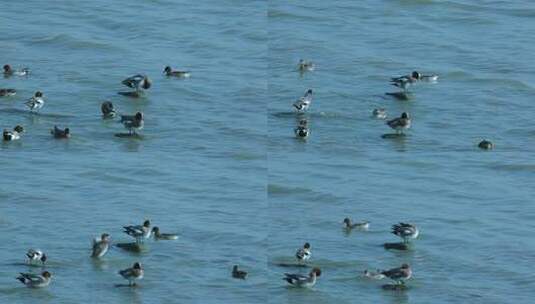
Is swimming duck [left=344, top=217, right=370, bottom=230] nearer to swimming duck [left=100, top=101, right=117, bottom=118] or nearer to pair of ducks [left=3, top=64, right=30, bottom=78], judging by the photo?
swimming duck [left=100, top=101, right=117, bottom=118]

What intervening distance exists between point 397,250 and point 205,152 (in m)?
4.92

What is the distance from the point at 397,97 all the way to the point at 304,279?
26.8 ft

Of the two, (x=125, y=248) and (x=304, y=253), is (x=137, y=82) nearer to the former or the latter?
(x=125, y=248)

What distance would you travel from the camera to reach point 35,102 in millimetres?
38406

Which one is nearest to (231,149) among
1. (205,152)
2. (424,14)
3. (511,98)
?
(205,152)

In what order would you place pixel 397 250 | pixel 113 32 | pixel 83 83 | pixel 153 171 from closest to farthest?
pixel 397 250
pixel 153 171
pixel 83 83
pixel 113 32

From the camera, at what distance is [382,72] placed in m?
42.0

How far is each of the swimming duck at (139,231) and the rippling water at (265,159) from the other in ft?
1.08

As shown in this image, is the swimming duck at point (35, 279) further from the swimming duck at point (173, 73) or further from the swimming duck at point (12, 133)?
the swimming duck at point (173, 73)

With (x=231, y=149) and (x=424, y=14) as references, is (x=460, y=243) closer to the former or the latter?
(x=231, y=149)

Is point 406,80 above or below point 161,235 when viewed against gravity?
above

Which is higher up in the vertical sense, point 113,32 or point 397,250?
point 113,32

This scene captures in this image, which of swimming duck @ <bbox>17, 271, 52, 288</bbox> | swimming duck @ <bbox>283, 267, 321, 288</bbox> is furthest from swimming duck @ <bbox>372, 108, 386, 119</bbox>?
swimming duck @ <bbox>17, 271, 52, 288</bbox>

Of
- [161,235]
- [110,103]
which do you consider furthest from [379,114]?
[161,235]
